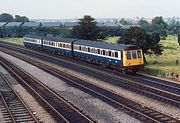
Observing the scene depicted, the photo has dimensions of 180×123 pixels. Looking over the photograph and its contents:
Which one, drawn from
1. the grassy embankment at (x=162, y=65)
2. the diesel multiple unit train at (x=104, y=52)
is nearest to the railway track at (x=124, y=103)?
the diesel multiple unit train at (x=104, y=52)

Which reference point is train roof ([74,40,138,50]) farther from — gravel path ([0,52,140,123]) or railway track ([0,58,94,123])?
railway track ([0,58,94,123])

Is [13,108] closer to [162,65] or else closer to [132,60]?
[132,60]

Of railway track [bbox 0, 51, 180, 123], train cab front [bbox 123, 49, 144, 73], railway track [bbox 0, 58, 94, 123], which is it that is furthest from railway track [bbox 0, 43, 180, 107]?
railway track [bbox 0, 58, 94, 123]

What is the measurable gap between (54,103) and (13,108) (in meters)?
2.65

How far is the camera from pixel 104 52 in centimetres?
3900

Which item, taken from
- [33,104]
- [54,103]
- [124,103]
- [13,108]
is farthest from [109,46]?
[13,108]

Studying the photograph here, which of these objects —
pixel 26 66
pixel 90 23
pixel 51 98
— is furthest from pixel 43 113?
pixel 90 23

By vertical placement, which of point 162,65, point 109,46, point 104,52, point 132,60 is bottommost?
point 162,65

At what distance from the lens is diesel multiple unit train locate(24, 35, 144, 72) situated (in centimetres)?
3488

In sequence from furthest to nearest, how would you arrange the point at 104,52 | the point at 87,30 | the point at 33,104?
the point at 87,30 → the point at 104,52 → the point at 33,104

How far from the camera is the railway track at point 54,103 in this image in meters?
18.9

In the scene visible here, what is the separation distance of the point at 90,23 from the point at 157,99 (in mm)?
43662

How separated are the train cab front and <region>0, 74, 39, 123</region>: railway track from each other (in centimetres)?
1169

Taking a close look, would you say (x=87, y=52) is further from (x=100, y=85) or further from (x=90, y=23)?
(x=90, y=23)
